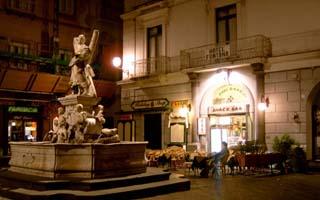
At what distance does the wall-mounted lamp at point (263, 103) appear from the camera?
60.3 ft

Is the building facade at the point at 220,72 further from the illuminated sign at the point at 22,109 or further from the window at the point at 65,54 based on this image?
the illuminated sign at the point at 22,109

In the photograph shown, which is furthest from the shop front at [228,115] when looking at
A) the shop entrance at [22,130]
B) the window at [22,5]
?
the window at [22,5]

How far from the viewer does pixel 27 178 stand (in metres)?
10.8

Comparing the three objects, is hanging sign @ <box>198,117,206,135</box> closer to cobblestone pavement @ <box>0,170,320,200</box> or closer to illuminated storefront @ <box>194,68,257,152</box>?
illuminated storefront @ <box>194,68,257,152</box>

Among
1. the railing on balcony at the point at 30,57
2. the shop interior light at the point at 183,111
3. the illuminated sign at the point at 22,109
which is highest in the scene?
the railing on balcony at the point at 30,57

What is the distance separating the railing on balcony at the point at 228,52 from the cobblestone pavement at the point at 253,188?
5.68 m

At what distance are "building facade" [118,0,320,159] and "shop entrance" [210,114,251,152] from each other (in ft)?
0.15

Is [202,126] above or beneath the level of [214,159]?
above

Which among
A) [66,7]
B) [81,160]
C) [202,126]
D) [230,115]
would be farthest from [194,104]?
Result: [66,7]

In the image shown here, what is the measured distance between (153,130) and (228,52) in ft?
20.5

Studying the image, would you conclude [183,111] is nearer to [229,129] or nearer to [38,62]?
[229,129]

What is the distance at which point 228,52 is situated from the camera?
19.7m

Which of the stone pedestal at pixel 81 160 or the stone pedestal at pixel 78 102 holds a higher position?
the stone pedestal at pixel 78 102

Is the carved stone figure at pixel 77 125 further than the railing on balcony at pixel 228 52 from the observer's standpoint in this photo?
No
